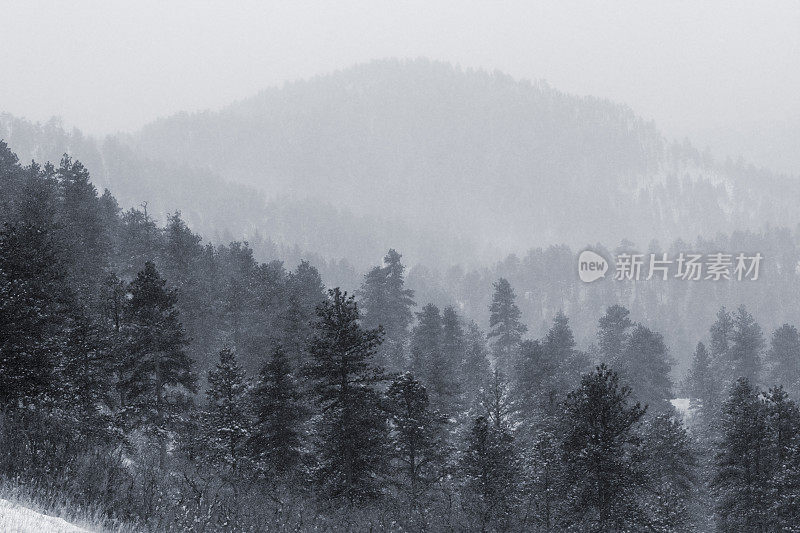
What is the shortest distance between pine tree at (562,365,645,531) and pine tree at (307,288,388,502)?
742 cm

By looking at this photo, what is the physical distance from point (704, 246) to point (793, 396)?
74.0 metres

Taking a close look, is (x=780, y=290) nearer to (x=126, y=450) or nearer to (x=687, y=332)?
(x=687, y=332)

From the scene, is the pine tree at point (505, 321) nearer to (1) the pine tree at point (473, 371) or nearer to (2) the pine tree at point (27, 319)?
(1) the pine tree at point (473, 371)

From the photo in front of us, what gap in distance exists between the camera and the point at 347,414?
66.3ft

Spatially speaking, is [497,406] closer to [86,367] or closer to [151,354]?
[151,354]

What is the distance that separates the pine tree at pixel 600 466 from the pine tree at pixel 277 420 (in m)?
11.1

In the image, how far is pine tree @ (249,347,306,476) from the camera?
21.8 metres

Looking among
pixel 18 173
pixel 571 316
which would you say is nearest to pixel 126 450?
pixel 18 173

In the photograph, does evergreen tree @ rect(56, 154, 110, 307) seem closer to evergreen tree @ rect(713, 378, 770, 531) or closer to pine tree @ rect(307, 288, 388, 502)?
pine tree @ rect(307, 288, 388, 502)

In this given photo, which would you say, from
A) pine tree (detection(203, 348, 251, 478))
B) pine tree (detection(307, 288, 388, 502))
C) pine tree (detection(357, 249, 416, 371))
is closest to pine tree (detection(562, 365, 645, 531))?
pine tree (detection(307, 288, 388, 502))

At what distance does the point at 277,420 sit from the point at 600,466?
511 inches

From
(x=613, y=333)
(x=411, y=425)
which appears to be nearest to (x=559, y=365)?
(x=613, y=333)

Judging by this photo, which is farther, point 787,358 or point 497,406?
point 787,358

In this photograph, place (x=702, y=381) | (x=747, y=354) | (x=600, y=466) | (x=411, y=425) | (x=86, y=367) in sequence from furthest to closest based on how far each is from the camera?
(x=747, y=354) → (x=702, y=381) → (x=411, y=425) → (x=86, y=367) → (x=600, y=466)
